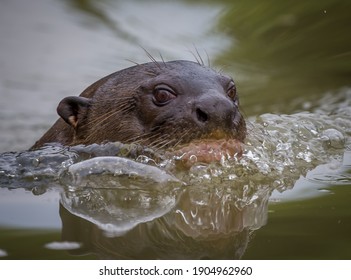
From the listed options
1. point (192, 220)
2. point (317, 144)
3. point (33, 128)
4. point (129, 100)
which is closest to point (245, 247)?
point (192, 220)

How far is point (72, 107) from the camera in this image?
389 centimetres

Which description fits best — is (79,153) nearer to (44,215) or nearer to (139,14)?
(44,215)

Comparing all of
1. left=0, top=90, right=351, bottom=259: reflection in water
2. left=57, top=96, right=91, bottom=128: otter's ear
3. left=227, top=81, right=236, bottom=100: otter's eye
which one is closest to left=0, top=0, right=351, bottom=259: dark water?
left=0, top=90, right=351, bottom=259: reflection in water

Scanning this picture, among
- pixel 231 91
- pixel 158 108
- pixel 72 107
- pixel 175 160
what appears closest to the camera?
pixel 175 160

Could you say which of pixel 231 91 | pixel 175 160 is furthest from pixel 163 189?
pixel 231 91

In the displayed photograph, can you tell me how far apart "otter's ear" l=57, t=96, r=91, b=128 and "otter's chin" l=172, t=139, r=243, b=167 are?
0.67m

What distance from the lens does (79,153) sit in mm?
3791

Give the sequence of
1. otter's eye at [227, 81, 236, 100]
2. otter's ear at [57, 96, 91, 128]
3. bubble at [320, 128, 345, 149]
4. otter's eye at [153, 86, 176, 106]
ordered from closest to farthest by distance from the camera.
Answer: otter's eye at [153, 86, 176, 106] → otter's eye at [227, 81, 236, 100] → otter's ear at [57, 96, 91, 128] → bubble at [320, 128, 345, 149]

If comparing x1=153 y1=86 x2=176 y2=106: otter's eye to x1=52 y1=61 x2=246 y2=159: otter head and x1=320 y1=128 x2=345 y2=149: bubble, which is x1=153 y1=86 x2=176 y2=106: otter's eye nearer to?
x1=52 y1=61 x2=246 y2=159: otter head

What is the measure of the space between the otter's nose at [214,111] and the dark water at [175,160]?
0.24 m

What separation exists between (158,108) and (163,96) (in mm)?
55

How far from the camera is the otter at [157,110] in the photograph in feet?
10.8

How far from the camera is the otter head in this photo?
10.8ft

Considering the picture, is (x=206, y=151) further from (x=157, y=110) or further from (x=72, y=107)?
(x=72, y=107)
